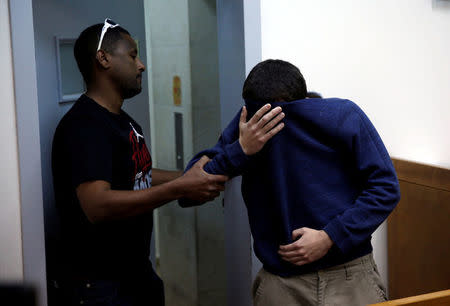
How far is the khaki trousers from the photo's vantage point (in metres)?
1.55

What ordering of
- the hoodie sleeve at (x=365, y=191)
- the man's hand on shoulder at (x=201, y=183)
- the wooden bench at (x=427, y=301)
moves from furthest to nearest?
the man's hand on shoulder at (x=201, y=183)
the hoodie sleeve at (x=365, y=191)
the wooden bench at (x=427, y=301)

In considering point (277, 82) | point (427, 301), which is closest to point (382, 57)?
point (277, 82)

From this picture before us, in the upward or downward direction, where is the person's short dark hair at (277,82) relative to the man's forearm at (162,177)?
upward

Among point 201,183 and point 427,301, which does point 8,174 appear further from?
point 427,301

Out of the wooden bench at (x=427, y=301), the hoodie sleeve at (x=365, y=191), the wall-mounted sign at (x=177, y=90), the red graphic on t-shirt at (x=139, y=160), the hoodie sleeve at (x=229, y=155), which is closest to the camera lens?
the wooden bench at (x=427, y=301)

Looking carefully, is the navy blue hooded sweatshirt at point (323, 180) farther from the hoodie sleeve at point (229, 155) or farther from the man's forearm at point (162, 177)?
the man's forearm at point (162, 177)

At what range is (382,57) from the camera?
242 centimetres

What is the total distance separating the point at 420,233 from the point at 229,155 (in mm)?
1137

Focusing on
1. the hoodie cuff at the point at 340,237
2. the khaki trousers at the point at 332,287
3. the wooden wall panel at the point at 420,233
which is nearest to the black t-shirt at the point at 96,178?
the khaki trousers at the point at 332,287

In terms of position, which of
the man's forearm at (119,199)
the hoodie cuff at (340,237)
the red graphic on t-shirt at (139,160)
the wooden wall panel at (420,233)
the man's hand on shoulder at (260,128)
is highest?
the man's hand on shoulder at (260,128)

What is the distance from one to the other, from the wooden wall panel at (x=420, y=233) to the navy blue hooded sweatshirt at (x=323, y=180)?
84 centimetres

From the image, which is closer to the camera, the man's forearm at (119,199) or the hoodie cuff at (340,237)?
the hoodie cuff at (340,237)

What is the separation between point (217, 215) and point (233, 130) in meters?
1.59

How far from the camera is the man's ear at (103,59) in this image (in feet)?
6.60
